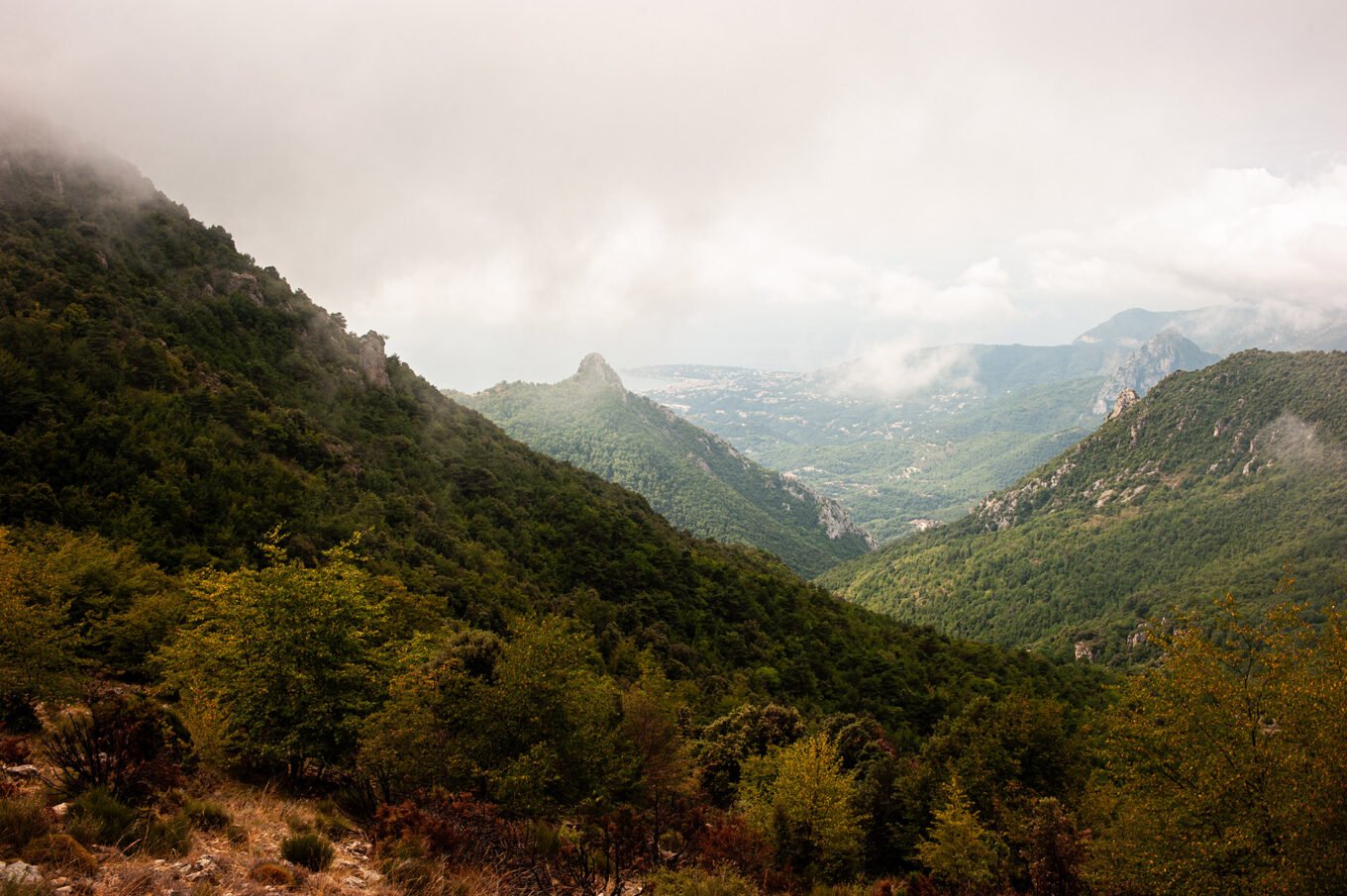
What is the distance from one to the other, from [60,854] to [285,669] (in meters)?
9.31

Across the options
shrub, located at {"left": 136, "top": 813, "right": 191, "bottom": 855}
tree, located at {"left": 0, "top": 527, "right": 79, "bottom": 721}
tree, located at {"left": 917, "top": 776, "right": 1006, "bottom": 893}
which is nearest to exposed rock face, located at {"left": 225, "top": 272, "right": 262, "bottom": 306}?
tree, located at {"left": 0, "top": 527, "right": 79, "bottom": 721}

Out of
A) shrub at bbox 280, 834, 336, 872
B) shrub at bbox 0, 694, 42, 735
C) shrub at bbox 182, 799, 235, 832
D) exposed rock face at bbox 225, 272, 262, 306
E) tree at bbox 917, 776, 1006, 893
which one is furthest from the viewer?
exposed rock face at bbox 225, 272, 262, 306

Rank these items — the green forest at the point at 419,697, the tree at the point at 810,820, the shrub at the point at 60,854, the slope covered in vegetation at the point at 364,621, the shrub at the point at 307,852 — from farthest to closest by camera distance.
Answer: the tree at the point at 810,820 → the slope covered in vegetation at the point at 364,621 → the green forest at the point at 419,697 → the shrub at the point at 307,852 → the shrub at the point at 60,854

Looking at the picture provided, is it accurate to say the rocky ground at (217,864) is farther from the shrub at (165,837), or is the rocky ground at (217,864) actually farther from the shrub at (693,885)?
the shrub at (693,885)

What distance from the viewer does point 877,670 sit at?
262 ft

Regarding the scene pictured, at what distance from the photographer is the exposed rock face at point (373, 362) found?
92.4 meters

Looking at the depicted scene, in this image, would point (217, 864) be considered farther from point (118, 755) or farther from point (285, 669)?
point (285, 669)

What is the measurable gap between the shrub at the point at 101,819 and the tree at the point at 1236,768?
25.7m

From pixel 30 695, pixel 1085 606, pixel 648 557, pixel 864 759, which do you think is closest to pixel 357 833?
pixel 30 695

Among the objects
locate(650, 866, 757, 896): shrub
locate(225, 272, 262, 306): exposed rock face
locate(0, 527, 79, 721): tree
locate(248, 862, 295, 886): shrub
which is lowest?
locate(650, 866, 757, 896): shrub

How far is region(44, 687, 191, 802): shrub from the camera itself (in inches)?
471

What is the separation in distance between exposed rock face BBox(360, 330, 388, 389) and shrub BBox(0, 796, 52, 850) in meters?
91.4

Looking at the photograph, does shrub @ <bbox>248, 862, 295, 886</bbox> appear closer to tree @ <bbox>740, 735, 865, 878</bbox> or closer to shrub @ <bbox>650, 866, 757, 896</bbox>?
shrub @ <bbox>650, 866, 757, 896</bbox>

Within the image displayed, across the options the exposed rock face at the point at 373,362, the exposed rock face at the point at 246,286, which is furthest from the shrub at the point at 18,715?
the exposed rock face at the point at 246,286
